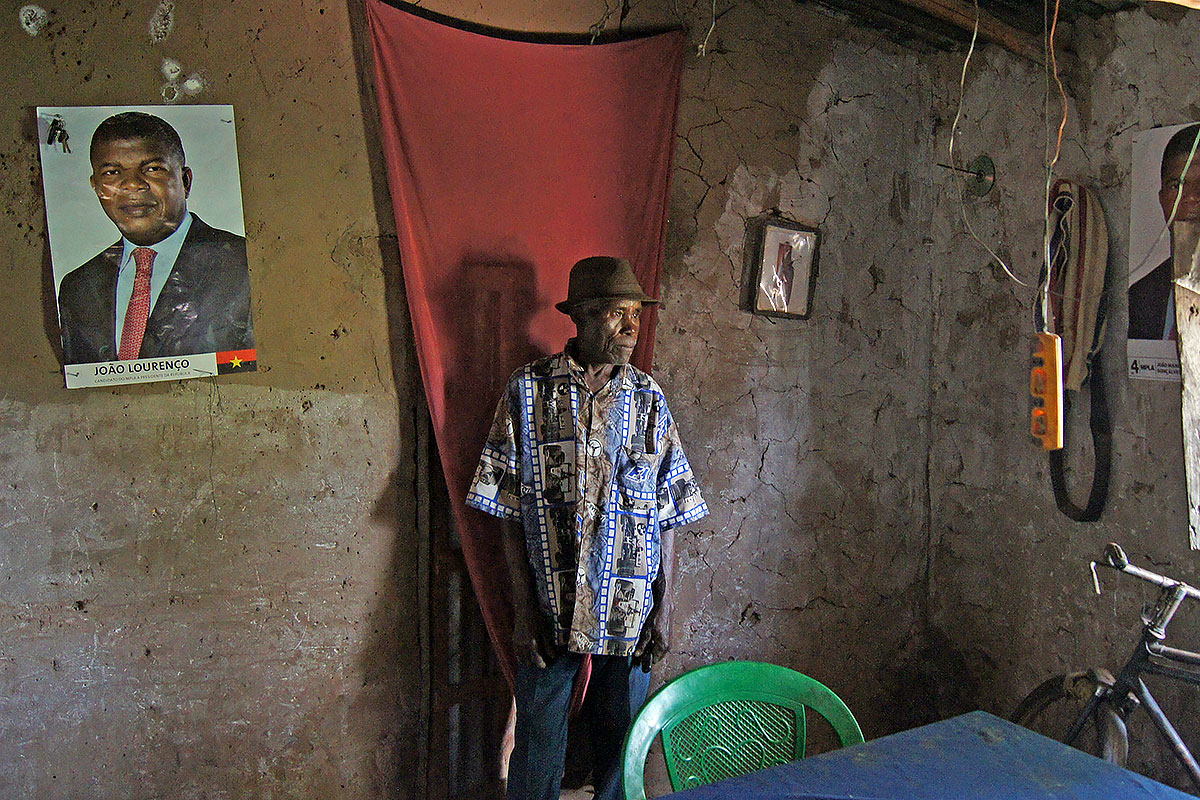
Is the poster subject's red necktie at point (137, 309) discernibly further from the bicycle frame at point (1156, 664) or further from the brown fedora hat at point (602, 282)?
the bicycle frame at point (1156, 664)

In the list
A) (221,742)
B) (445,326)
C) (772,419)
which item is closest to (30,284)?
(445,326)

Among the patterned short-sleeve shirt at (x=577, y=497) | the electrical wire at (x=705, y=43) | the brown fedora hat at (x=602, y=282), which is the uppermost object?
the electrical wire at (x=705, y=43)

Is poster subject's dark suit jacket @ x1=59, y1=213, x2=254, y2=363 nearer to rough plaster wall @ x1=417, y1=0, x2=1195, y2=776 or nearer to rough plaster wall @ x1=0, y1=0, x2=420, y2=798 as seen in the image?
rough plaster wall @ x1=0, y1=0, x2=420, y2=798

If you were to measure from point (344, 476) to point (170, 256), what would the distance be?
2.63 feet

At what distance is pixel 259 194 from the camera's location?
7.61 feet

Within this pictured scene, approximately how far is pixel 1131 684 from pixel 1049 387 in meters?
1.35

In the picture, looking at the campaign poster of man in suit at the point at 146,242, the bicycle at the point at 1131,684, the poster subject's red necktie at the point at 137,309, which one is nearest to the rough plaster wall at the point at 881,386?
the bicycle at the point at 1131,684

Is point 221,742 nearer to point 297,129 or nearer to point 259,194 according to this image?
point 259,194

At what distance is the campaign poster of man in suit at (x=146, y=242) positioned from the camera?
2135 millimetres

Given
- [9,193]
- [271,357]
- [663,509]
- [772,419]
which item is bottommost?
[663,509]

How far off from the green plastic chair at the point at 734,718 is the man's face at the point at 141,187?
1840 mm

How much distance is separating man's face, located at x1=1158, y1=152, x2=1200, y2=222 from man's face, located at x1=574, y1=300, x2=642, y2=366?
174cm

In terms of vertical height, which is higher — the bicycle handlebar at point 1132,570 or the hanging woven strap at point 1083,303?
the hanging woven strap at point 1083,303

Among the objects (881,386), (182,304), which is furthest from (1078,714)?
(182,304)
